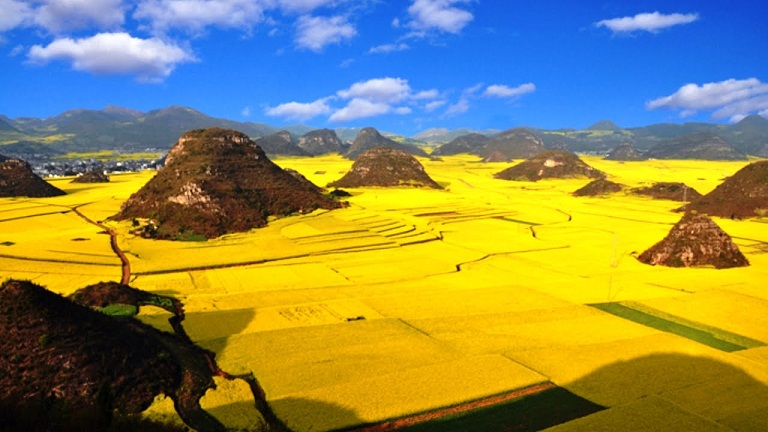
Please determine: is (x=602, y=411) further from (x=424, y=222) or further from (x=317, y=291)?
(x=424, y=222)

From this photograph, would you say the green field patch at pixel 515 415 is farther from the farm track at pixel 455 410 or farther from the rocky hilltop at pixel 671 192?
the rocky hilltop at pixel 671 192

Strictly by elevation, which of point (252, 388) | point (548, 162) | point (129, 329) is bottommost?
point (252, 388)

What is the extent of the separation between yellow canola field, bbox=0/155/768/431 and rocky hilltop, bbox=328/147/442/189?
151 feet

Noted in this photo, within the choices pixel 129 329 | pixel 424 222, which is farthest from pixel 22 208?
pixel 129 329

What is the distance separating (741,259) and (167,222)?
50.5 meters

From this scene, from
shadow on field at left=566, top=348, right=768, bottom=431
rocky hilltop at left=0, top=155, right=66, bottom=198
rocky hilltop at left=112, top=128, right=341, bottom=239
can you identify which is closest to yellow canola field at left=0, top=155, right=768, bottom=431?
shadow on field at left=566, top=348, right=768, bottom=431

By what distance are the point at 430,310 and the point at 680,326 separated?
12.3 meters

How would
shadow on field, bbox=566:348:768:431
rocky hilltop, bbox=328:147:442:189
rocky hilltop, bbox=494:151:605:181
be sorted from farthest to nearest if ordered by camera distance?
rocky hilltop, bbox=494:151:605:181
rocky hilltop, bbox=328:147:442:189
shadow on field, bbox=566:348:768:431

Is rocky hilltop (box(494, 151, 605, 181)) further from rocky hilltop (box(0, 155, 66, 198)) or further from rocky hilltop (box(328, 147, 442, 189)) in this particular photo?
rocky hilltop (box(0, 155, 66, 198))

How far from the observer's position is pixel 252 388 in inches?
681

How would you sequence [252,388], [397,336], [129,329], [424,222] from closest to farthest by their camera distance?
1. [252,388]
2. [129,329]
3. [397,336]
4. [424,222]

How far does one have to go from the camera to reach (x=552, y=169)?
133250 mm

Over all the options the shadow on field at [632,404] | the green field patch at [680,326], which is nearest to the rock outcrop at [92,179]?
the green field patch at [680,326]

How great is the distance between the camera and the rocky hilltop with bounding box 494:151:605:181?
131 metres
